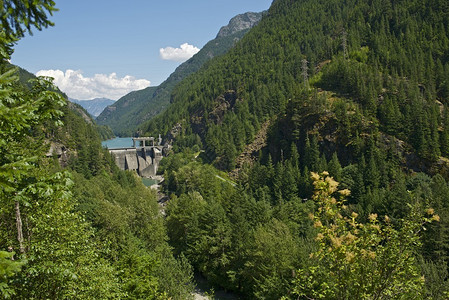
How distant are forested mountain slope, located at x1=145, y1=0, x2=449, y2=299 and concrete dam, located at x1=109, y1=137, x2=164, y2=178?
42.8ft

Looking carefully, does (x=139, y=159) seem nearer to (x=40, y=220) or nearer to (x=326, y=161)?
(x=326, y=161)

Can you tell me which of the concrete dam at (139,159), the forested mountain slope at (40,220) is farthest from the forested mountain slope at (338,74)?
the forested mountain slope at (40,220)

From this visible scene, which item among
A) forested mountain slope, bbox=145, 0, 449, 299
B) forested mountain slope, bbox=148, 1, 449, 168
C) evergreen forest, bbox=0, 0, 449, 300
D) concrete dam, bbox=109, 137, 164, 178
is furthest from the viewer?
concrete dam, bbox=109, 137, 164, 178

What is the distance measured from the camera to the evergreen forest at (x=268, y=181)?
801 centimetres

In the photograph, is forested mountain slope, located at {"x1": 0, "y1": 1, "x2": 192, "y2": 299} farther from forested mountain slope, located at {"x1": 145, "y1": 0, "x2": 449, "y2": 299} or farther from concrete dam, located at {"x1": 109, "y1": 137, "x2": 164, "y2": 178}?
concrete dam, located at {"x1": 109, "y1": 137, "x2": 164, "y2": 178}

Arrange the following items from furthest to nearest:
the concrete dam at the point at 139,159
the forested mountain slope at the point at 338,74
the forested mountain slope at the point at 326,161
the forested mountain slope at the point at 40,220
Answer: the concrete dam at the point at 139,159 → the forested mountain slope at the point at 338,74 → the forested mountain slope at the point at 326,161 → the forested mountain slope at the point at 40,220

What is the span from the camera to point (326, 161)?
74.9 m

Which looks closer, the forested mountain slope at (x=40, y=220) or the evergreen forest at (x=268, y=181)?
the forested mountain slope at (x=40, y=220)

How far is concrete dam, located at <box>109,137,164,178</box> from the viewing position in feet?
414

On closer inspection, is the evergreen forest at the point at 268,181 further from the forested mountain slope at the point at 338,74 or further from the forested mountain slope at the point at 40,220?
the forested mountain slope at the point at 338,74

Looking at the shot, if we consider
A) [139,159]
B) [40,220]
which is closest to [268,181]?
[40,220]

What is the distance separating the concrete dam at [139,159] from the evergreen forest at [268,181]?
11811mm

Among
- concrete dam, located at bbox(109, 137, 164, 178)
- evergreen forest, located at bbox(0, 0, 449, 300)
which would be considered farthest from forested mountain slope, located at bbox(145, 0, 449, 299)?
concrete dam, located at bbox(109, 137, 164, 178)

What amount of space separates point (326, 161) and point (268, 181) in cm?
1595
